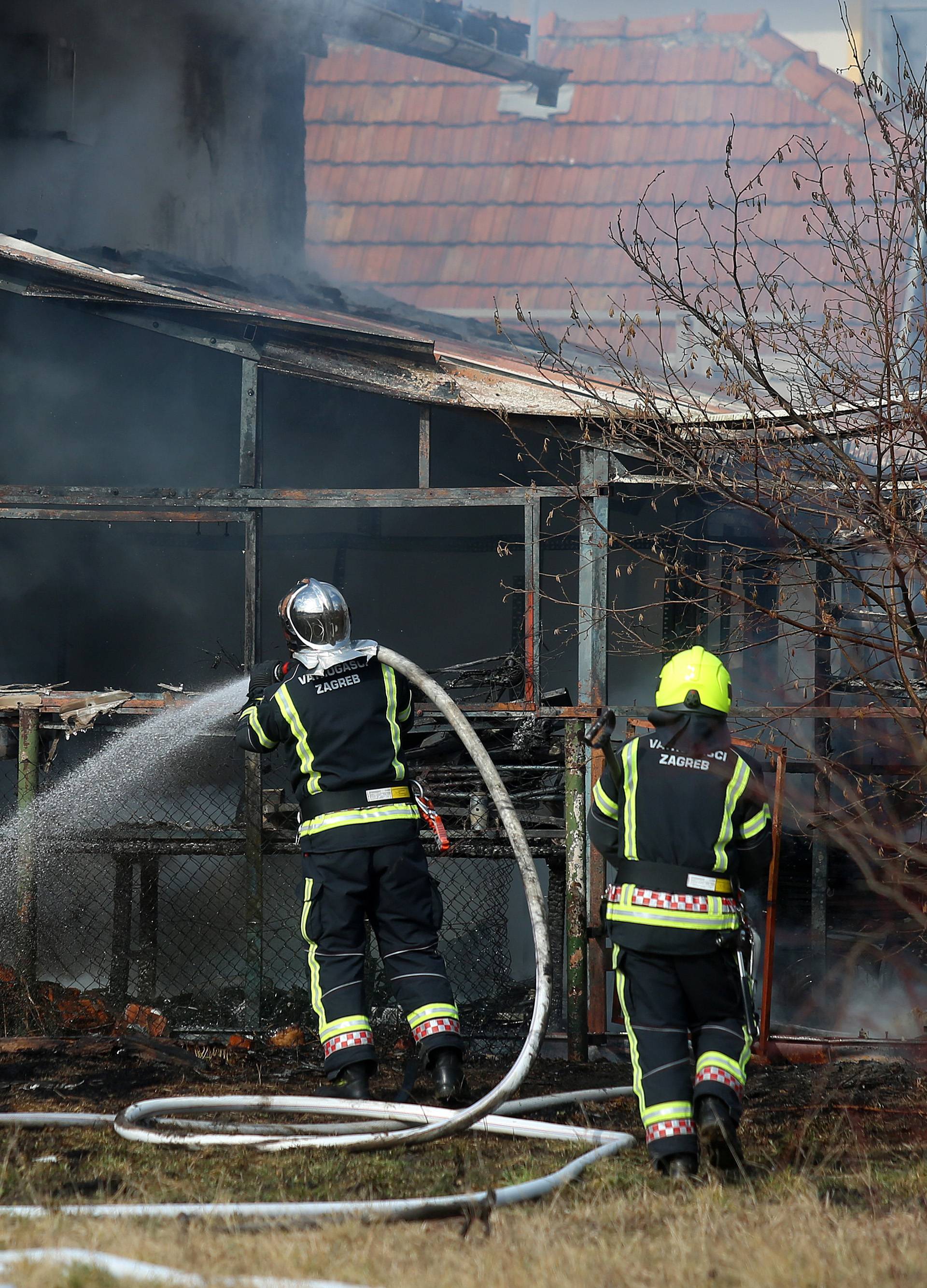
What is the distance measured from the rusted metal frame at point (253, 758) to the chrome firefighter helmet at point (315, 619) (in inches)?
48.5

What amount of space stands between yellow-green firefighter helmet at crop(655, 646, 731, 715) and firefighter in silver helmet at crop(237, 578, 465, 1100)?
129cm

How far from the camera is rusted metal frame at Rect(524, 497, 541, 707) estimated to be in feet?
21.0

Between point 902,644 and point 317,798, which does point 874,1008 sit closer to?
point 902,644

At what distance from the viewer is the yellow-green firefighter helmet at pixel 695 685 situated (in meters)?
4.18

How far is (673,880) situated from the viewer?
403cm

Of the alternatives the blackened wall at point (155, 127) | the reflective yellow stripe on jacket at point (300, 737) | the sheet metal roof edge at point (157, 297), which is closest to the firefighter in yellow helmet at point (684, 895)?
the reflective yellow stripe on jacket at point (300, 737)

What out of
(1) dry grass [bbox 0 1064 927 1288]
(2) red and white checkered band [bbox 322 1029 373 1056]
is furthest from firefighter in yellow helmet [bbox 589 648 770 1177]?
(2) red and white checkered band [bbox 322 1029 373 1056]

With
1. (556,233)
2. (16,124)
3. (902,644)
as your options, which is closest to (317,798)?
(902,644)

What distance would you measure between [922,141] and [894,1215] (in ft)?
13.8

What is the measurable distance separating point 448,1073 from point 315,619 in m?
1.85

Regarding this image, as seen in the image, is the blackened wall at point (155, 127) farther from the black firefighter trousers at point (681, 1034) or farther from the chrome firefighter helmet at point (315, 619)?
the black firefighter trousers at point (681, 1034)

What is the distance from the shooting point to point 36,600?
31.3 ft

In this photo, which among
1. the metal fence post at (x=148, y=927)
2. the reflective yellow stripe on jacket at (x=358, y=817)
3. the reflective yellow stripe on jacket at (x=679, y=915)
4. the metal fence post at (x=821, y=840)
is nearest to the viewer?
the reflective yellow stripe on jacket at (x=679, y=915)

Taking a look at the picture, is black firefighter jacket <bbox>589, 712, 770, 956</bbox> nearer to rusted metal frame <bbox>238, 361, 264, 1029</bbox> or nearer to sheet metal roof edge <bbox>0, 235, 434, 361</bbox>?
rusted metal frame <bbox>238, 361, 264, 1029</bbox>
